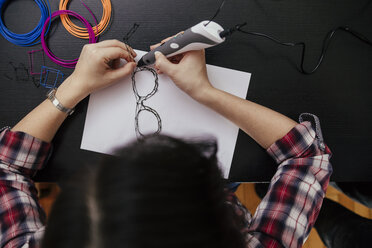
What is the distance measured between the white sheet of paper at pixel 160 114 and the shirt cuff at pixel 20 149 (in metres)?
0.10

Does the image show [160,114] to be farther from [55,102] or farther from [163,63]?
[55,102]

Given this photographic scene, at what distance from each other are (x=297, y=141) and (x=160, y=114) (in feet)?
1.05

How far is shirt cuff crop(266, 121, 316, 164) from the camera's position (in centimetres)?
56

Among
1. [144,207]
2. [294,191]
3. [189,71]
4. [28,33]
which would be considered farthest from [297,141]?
[28,33]

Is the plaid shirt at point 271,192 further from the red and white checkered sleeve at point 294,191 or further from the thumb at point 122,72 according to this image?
the thumb at point 122,72

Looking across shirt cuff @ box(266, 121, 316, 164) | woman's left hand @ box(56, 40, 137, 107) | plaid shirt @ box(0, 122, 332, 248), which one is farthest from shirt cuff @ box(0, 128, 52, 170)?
shirt cuff @ box(266, 121, 316, 164)

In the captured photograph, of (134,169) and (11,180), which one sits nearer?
(134,169)

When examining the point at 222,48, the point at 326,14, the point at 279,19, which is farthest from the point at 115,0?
the point at 326,14

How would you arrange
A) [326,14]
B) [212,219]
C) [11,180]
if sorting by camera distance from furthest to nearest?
[326,14] → [11,180] → [212,219]

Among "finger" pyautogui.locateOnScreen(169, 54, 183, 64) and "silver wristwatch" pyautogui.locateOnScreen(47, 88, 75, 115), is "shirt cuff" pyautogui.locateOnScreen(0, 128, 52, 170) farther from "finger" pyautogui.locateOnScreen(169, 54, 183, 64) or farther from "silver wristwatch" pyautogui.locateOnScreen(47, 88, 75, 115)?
"finger" pyautogui.locateOnScreen(169, 54, 183, 64)

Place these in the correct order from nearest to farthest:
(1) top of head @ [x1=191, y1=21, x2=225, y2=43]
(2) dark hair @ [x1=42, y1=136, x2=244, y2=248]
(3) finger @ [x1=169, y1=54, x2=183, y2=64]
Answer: (2) dark hair @ [x1=42, y1=136, x2=244, y2=248] < (1) top of head @ [x1=191, y1=21, x2=225, y2=43] < (3) finger @ [x1=169, y1=54, x2=183, y2=64]

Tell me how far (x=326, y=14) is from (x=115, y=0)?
522 mm

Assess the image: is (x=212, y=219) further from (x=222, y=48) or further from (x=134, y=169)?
(x=222, y=48)

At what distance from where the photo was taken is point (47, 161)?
59 centimetres
